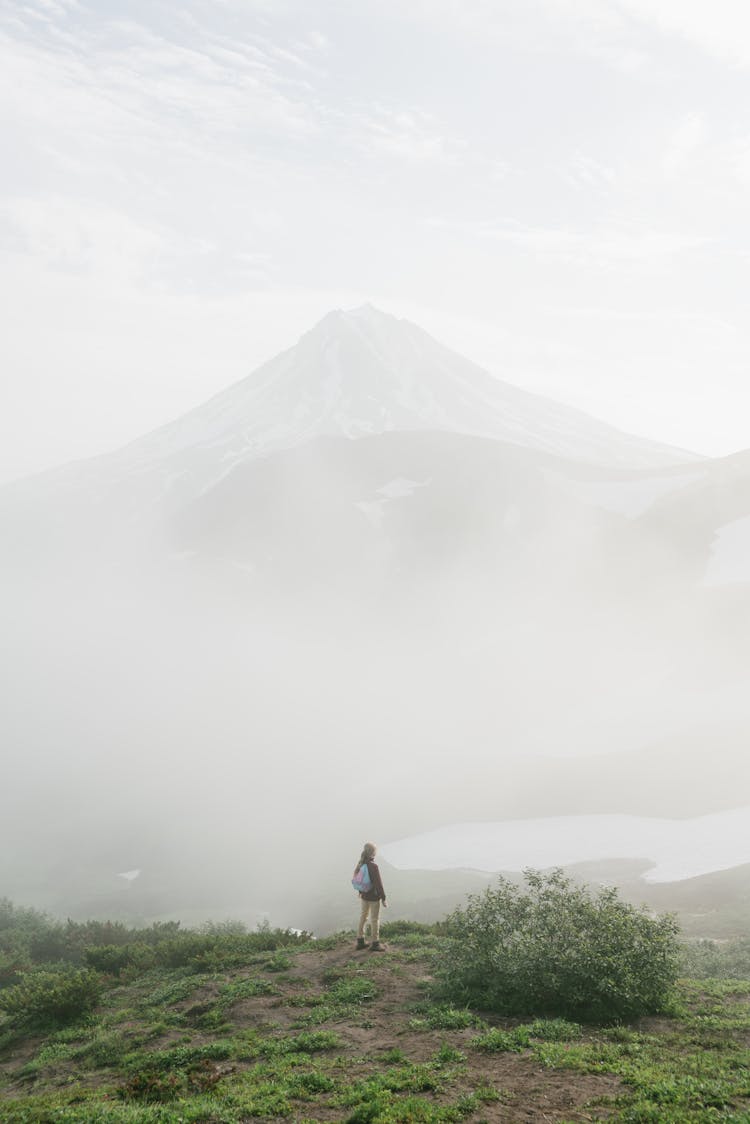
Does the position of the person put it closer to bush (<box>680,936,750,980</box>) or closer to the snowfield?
bush (<box>680,936,750,980</box>)

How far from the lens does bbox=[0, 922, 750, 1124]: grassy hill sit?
29.9 feet

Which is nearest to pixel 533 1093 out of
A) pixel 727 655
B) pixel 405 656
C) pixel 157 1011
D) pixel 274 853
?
pixel 157 1011

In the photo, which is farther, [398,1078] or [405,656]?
[405,656]

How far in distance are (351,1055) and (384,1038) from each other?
3.35 feet

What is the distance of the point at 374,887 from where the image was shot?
1775 centimetres

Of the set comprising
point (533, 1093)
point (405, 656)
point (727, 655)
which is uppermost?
point (405, 656)

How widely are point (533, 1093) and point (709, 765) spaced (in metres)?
57.4

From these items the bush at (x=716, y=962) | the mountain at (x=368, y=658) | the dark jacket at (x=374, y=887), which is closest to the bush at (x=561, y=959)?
the dark jacket at (x=374, y=887)

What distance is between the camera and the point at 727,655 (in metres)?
75.4

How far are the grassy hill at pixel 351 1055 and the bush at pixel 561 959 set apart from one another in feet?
1.78

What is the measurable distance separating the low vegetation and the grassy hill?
39 mm

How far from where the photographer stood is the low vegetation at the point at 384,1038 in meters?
9.27

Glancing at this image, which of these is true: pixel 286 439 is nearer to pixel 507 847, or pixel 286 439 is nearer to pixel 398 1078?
pixel 507 847

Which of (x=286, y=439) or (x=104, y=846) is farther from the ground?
(x=286, y=439)
